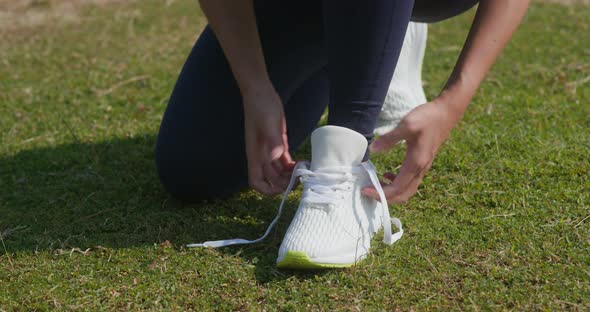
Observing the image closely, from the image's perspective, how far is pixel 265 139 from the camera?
151 centimetres

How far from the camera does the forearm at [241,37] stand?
5.00 ft

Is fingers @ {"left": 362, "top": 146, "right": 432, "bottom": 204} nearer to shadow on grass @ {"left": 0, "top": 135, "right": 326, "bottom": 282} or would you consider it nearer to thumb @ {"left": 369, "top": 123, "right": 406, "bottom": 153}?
thumb @ {"left": 369, "top": 123, "right": 406, "bottom": 153}

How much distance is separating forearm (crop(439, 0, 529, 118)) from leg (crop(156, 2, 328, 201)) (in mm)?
453

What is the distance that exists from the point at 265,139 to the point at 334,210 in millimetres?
213

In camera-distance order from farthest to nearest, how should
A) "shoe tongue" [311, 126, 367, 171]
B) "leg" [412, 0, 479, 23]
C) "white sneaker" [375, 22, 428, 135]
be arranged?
"white sneaker" [375, 22, 428, 135] < "leg" [412, 0, 479, 23] < "shoe tongue" [311, 126, 367, 171]

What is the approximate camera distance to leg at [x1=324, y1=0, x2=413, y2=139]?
1375 millimetres

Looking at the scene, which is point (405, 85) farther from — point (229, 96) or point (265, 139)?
point (265, 139)

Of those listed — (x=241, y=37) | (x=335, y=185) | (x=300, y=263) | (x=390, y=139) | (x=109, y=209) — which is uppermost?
(x=241, y=37)

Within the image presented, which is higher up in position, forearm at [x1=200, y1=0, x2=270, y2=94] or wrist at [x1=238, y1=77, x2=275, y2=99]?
forearm at [x1=200, y1=0, x2=270, y2=94]

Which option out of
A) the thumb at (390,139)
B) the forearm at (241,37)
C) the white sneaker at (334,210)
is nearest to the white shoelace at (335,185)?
the white sneaker at (334,210)

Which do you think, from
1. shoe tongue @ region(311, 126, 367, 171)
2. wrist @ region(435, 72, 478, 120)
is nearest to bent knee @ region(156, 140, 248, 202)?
shoe tongue @ region(311, 126, 367, 171)

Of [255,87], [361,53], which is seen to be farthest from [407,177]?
[255,87]

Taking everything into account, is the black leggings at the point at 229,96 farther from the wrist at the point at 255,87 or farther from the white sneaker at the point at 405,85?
the white sneaker at the point at 405,85

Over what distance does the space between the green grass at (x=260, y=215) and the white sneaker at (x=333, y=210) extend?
40 millimetres
